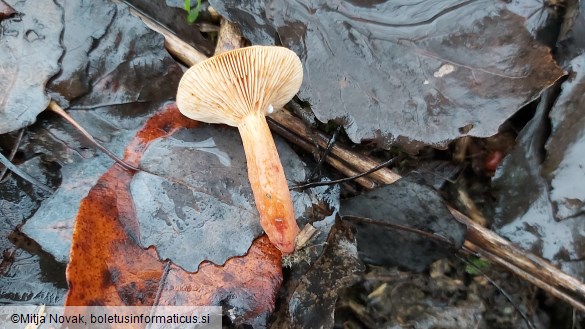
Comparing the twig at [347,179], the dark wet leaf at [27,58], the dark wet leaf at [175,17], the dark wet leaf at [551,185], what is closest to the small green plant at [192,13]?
the dark wet leaf at [175,17]

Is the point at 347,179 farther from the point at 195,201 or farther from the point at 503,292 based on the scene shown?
the point at 503,292

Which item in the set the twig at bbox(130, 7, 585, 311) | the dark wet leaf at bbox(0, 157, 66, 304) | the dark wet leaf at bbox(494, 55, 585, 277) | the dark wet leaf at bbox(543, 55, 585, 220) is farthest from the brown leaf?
the dark wet leaf at bbox(543, 55, 585, 220)

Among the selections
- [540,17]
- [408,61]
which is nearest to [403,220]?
[408,61]

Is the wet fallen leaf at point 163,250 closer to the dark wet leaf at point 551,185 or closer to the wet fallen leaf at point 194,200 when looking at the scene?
the wet fallen leaf at point 194,200

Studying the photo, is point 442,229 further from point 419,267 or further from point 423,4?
point 423,4

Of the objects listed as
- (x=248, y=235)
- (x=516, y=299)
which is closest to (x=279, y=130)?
(x=248, y=235)

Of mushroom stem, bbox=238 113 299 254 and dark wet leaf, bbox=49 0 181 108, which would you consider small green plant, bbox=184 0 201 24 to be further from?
mushroom stem, bbox=238 113 299 254
